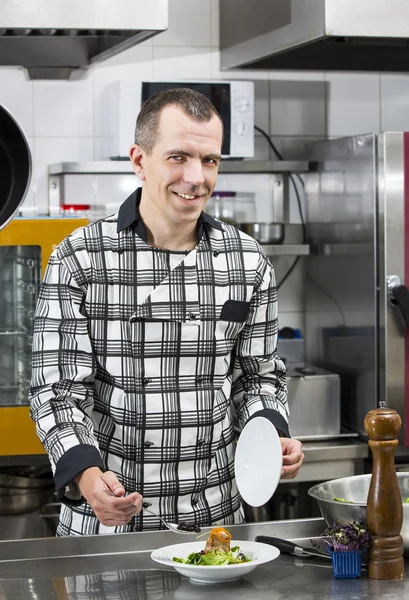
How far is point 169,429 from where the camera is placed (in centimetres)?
168

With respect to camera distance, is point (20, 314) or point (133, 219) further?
point (20, 314)

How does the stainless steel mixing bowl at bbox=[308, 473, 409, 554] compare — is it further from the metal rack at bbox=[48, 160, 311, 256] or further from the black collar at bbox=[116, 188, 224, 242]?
the metal rack at bbox=[48, 160, 311, 256]

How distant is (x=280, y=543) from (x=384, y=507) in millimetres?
195

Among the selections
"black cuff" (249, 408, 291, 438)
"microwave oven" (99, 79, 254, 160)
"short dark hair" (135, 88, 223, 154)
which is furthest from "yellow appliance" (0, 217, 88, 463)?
"black cuff" (249, 408, 291, 438)

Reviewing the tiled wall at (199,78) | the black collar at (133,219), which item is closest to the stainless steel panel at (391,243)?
the tiled wall at (199,78)

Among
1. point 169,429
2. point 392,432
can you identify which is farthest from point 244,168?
point 392,432

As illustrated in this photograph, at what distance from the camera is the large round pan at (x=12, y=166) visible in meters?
1.56

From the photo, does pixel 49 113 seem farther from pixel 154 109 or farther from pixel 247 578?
pixel 247 578

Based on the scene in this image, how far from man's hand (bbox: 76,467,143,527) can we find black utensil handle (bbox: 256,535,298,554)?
0.21 m

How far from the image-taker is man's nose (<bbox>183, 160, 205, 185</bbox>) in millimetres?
1604

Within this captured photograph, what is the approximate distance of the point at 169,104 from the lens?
5.38ft

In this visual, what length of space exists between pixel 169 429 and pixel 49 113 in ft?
5.37

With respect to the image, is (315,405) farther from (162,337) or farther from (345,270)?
(162,337)

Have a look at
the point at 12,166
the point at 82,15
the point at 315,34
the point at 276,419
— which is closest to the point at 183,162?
the point at 12,166
